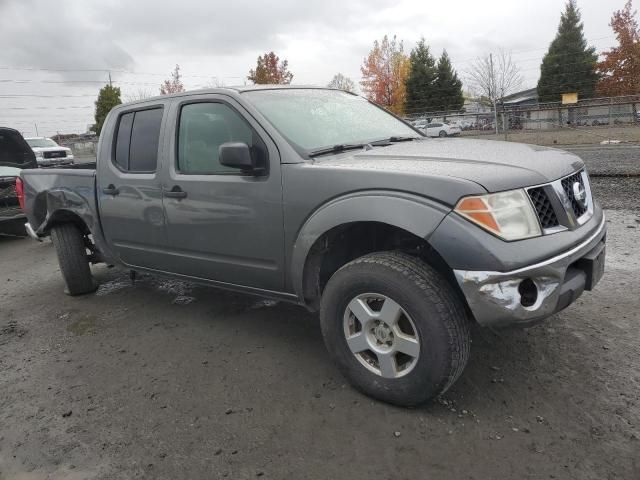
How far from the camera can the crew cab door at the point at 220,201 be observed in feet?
10.1

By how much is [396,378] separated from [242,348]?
135cm

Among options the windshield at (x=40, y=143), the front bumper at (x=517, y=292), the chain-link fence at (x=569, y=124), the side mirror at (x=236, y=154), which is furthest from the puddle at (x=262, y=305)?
the windshield at (x=40, y=143)

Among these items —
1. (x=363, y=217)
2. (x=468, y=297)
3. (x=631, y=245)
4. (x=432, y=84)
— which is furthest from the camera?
(x=432, y=84)

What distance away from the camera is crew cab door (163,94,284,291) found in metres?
3.09

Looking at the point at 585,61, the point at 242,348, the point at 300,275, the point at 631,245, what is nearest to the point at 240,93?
the point at 300,275

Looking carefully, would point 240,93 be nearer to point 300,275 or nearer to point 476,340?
point 300,275

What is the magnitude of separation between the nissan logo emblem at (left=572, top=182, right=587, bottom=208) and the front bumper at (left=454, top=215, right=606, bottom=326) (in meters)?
0.45

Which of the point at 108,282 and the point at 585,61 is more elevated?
the point at 585,61

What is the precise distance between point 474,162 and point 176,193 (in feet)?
6.73

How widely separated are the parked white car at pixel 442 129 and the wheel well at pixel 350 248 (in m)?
30.6

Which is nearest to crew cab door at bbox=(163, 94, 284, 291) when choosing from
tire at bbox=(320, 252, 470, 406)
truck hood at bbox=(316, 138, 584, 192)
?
truck hood at bbox=(316, 138, 584, 192)

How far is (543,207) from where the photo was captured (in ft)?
8.14

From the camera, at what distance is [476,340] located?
3428 millimetres

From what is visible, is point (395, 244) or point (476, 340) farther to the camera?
point (476, 340)
